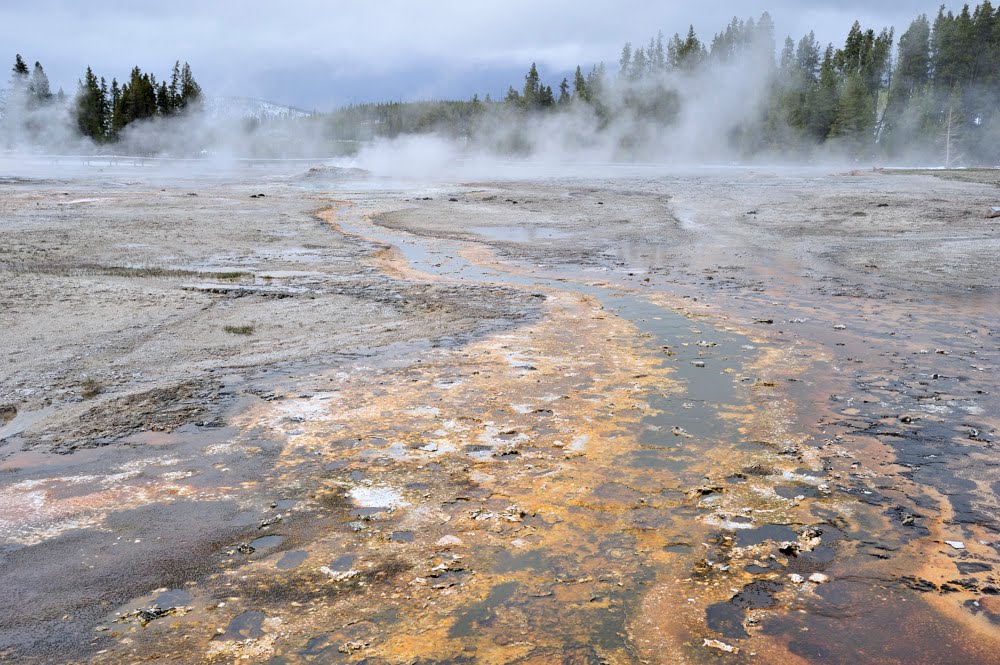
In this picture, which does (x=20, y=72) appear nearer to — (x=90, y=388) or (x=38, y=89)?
(x=38, y=89)

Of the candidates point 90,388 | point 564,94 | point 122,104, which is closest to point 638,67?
point 564,94

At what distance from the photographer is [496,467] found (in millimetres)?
4098

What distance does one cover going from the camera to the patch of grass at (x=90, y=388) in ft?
17.2

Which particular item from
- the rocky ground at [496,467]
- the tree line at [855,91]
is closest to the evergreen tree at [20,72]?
the tree line at [855,91]

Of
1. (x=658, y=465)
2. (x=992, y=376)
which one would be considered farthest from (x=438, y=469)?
(x=992, y=376)

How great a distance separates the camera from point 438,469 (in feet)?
13.4

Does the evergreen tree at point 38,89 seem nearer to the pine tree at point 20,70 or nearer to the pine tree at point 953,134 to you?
the pine tree at point 20,70

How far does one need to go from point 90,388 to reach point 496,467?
3.15m

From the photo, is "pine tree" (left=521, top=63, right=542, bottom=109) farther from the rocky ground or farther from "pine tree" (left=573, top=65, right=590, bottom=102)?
the rocky ground

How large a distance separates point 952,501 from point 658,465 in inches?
55.8

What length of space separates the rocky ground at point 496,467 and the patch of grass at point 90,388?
47mm

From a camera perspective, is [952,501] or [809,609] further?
[952,501]

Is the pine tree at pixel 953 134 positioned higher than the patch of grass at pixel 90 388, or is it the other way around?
the pine tree at pixel 953 134

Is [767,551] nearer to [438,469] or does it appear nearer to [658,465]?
[658,465]
